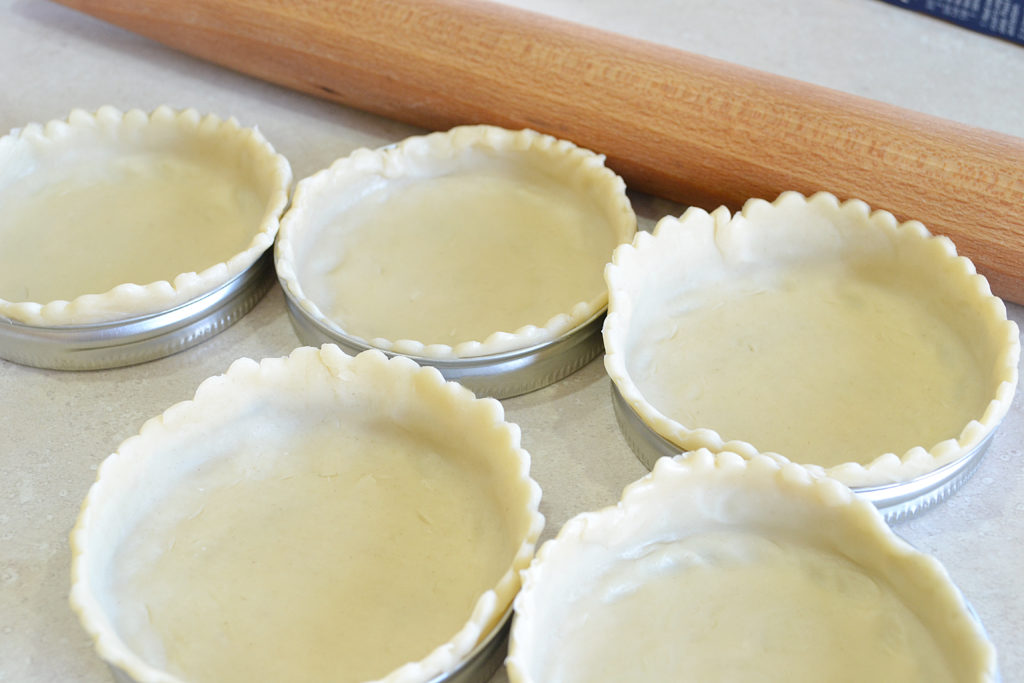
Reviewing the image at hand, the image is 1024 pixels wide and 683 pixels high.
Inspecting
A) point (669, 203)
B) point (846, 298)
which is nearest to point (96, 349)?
point (669, 203)

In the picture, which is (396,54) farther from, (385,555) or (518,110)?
(385,555)

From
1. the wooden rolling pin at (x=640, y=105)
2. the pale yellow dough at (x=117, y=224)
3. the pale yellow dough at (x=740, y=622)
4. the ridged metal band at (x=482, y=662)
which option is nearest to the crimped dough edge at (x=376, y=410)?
the ridged metal band at (x=482, y=662)

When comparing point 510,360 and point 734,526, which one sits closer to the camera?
point 734,526

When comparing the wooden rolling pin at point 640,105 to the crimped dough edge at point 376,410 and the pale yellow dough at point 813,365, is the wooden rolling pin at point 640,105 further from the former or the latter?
the crimped dough edge at point 376,410

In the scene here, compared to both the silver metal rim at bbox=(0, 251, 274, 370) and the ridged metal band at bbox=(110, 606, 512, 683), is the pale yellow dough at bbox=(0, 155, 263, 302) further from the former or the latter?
the ridged metal band at bbox=(110, 606, 512, 683)

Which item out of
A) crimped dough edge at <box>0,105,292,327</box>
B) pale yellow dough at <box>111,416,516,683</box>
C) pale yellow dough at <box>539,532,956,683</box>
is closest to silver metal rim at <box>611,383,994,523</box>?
pale yellow dough at <box>539,532,956,683</box>

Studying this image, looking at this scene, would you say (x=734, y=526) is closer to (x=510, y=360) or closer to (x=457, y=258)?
(x=510, y=360)

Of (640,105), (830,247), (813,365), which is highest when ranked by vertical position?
(640,105)

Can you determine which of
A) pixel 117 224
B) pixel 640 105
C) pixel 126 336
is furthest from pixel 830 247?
pixel 117 224
